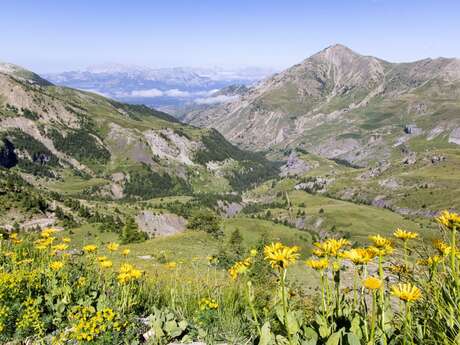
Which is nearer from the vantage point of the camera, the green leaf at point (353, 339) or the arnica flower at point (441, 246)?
the green leaf at point (353, 339)

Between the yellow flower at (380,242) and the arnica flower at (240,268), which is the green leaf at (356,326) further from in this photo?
the arnica flower at (240,268)

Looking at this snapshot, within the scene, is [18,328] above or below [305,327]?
below

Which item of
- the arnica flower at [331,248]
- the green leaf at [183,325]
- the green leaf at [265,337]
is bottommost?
the green leaf at [183,325]

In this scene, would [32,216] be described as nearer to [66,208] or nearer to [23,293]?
[66,208]

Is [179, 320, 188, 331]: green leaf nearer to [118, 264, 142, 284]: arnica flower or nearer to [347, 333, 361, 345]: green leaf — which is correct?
[118, 264, 142, 284]: arnica flower

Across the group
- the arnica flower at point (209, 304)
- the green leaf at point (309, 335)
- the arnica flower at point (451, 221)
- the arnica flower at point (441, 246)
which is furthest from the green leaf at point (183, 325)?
the arnica flower at point (451, 221)

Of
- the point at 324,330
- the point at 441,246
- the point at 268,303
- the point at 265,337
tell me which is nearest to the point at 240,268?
the point at 265,337

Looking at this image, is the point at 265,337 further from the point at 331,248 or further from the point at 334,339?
the point at 331,248

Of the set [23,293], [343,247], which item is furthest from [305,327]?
[23,293]

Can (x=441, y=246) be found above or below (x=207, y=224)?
above

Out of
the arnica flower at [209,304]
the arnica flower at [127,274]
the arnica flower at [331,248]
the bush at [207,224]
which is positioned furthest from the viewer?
the bush at [207,224]

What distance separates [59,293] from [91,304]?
754mm

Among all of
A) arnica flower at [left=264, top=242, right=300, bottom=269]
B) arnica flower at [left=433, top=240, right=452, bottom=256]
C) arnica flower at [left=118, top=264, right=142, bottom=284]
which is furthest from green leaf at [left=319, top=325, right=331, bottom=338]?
arnica flower at [left=118, top=264, right=142, bottom=284]

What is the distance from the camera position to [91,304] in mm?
9477
